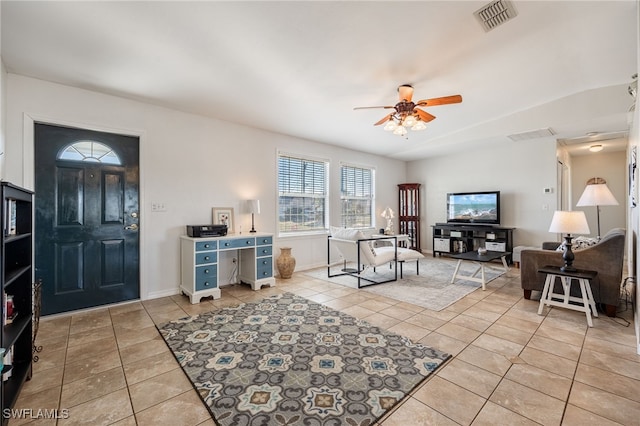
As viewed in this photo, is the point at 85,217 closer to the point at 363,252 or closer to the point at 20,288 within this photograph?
the point at 20,288

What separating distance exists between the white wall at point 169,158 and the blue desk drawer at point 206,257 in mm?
562

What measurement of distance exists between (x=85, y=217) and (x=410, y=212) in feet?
21.6

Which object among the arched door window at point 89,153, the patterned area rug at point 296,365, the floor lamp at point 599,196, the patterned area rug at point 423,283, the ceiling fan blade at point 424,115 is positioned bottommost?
the patterned area rug at point 296,365

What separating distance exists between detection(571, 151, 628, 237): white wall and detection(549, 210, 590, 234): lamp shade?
215 inches

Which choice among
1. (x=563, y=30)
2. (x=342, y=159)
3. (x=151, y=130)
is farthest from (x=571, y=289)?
(x=151, y=130)

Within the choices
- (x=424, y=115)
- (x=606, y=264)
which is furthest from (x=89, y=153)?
(x=606, y=264)

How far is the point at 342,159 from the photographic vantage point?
20.0ft

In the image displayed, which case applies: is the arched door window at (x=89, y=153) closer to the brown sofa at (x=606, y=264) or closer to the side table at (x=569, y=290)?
the side table at (x=569, y=290)

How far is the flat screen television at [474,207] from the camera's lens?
234 inches

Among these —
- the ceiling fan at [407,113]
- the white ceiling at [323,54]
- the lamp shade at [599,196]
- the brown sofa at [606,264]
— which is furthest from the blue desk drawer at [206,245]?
the lamp shade at [599,196]

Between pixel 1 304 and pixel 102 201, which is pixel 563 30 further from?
pixel 102 201

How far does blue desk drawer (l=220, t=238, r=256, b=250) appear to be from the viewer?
12.4 ft

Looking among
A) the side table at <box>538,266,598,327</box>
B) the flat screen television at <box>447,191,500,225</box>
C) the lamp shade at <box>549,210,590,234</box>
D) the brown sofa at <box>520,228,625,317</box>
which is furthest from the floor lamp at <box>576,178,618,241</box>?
the flat screen television at <box>447,191,500,225</box>

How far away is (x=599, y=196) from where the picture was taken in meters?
3.58
